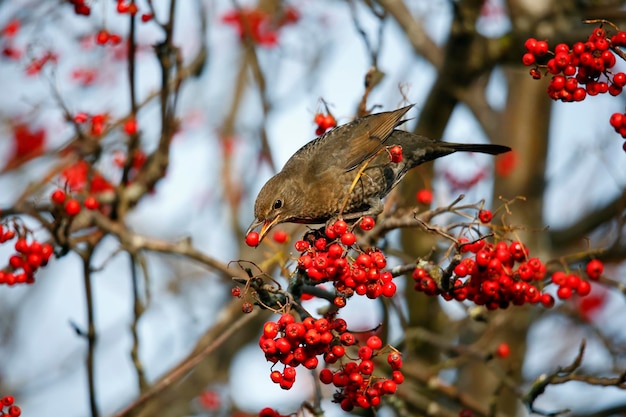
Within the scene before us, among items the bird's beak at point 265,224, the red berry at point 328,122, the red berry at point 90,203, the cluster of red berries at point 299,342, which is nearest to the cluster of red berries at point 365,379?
the cluster of red berries at point 299,342

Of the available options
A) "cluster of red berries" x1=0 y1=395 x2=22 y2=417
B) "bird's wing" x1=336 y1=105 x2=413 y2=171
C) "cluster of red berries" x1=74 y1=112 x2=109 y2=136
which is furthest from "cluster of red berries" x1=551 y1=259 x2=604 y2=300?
"cluster of red berries" x1=74 y1=112 x2=109 y2=136

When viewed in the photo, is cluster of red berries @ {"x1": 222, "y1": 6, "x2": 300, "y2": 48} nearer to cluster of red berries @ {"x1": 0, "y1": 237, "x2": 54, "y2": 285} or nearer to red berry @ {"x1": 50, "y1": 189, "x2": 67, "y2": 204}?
red berry @ {"x1": 50, "y1": 189, "x2": 67, "y2": 204}

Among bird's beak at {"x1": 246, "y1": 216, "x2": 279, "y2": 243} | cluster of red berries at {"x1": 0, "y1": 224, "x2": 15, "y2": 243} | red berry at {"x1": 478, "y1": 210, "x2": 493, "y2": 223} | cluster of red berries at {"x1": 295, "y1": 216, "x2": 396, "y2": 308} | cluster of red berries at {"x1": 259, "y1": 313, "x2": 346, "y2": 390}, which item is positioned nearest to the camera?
cluster of red berries at {"x1": 259, "y1": 313, "x2": 346, "y2": 390}

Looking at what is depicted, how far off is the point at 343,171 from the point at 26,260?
70.6 inches

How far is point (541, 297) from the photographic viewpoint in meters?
3.19

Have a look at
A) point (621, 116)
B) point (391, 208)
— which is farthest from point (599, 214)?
point (621, 116)

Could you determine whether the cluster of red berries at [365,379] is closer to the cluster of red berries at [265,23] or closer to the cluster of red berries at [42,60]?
the cluster of red berries at [42,60]

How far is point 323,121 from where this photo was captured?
13.4ft

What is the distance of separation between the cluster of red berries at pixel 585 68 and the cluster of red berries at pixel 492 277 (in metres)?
0.64

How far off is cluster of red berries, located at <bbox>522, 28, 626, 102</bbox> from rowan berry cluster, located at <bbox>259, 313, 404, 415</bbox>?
1.21 meters

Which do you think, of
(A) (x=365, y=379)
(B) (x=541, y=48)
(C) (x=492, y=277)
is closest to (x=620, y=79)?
(B) (x=541, y=48)

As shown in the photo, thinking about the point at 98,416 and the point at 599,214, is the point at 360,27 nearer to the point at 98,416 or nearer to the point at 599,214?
the point at 98,416

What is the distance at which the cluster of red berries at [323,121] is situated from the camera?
4094mm

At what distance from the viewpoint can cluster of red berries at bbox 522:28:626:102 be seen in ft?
9.40
